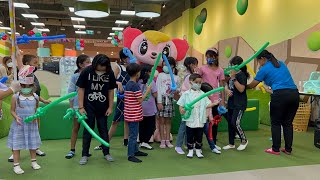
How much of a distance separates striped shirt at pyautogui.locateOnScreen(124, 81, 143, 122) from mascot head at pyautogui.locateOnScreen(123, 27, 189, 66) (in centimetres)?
110

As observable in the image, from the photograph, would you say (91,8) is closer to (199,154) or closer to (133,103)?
(133,103)

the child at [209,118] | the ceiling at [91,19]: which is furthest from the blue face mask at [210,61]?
the ceiling at [91,19]

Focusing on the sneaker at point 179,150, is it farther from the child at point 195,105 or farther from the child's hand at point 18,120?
the child's hand at point 18,120

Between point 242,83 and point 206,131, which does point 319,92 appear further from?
point 206,131

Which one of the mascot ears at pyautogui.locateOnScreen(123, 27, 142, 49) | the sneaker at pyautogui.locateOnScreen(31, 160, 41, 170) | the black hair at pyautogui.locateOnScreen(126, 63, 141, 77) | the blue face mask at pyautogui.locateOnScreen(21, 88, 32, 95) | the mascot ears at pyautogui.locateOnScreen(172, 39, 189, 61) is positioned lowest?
the sneaker at pyautogui.locateOnScreen(31, 160, 41, 170)

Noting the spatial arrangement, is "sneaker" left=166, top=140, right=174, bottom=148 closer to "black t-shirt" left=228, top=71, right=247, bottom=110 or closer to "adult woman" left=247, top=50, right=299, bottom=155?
"black t-shirt" left=228, top=71, right=247, bottom=110

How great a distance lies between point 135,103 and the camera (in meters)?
3.41

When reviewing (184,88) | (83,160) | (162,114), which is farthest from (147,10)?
(83,160)

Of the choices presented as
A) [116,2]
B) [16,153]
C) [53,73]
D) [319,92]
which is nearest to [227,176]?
[16,153]

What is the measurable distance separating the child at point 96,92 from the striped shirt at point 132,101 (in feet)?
0.61

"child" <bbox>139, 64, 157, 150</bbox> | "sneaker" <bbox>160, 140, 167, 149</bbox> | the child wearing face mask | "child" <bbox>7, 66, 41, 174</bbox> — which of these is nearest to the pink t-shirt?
the child wearing face mask

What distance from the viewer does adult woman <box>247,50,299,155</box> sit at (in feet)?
12.0

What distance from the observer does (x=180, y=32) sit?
516 inches

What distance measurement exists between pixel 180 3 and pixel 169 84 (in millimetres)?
10394
